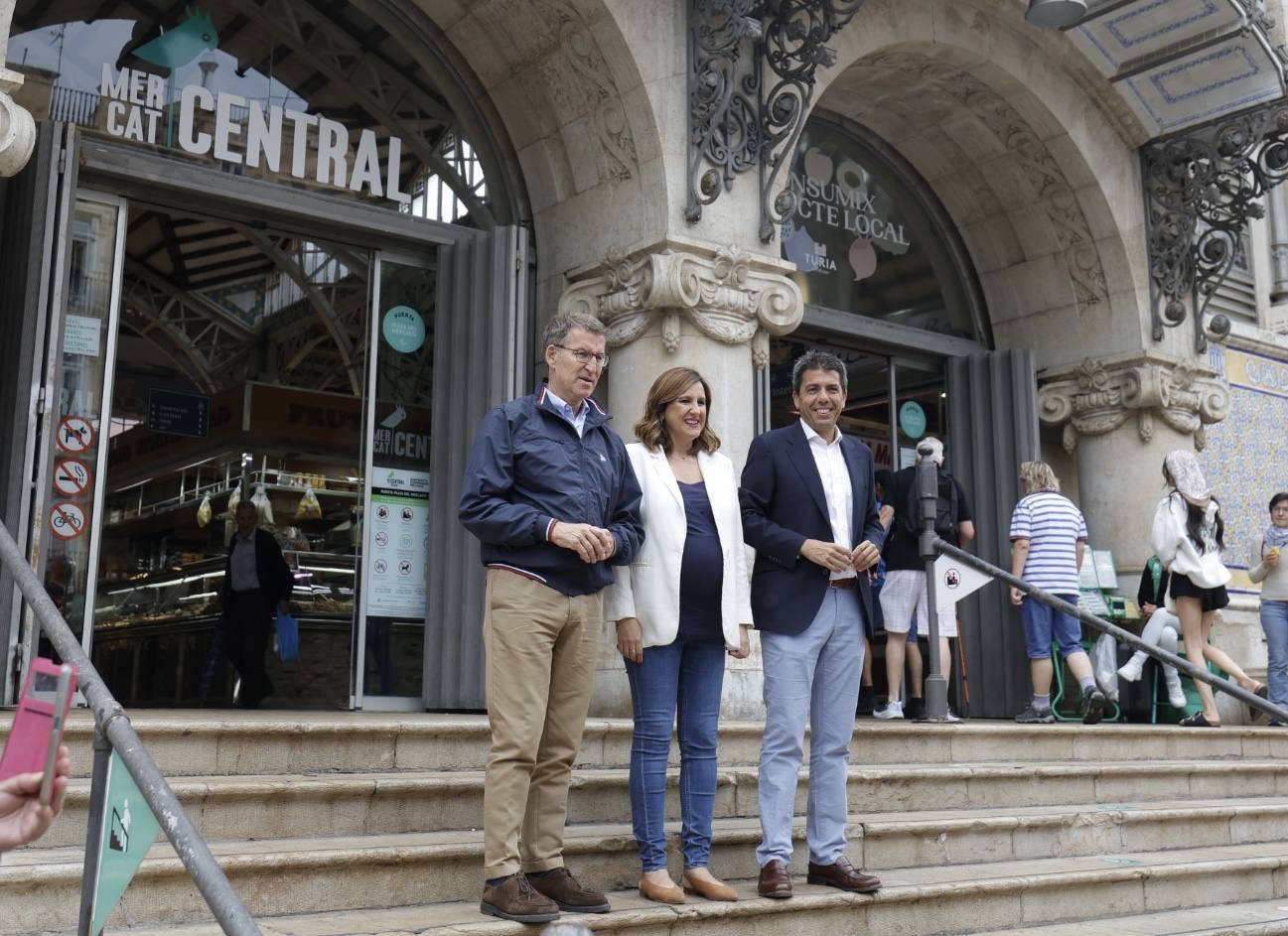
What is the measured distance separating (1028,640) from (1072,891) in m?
3.22

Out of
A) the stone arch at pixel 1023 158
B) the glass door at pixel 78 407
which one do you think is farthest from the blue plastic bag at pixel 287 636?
the stone arch at pixel 1023 158

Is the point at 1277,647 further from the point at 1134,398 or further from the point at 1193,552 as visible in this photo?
the point at 1134,398

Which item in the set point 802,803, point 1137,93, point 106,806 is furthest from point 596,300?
point 106,806

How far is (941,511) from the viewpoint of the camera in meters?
8.38

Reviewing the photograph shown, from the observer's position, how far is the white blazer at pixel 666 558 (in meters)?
4.42

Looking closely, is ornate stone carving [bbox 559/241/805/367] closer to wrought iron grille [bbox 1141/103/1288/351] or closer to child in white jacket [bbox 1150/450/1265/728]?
child in white jacket [bbox 1150/450/1265/728]

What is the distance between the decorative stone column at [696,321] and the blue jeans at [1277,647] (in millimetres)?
3768

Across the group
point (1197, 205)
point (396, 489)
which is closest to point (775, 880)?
point (396, 489)

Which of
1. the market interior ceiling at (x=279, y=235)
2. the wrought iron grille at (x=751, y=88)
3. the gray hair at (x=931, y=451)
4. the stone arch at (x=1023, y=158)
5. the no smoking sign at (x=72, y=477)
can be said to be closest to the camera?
the no smoking sign at (x=72, y=477)

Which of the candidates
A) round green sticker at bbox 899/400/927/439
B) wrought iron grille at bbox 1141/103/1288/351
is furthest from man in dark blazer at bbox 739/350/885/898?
wrought iron grille at bbox 1141/103/1288/351

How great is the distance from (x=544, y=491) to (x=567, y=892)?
1.20 metres

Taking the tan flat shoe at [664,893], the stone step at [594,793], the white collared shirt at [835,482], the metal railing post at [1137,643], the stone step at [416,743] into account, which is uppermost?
the white collared shirt at [835,482]

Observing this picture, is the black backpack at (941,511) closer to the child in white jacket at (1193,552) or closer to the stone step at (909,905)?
the child in white jacket at (1193,552)

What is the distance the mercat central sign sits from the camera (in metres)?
7.00
